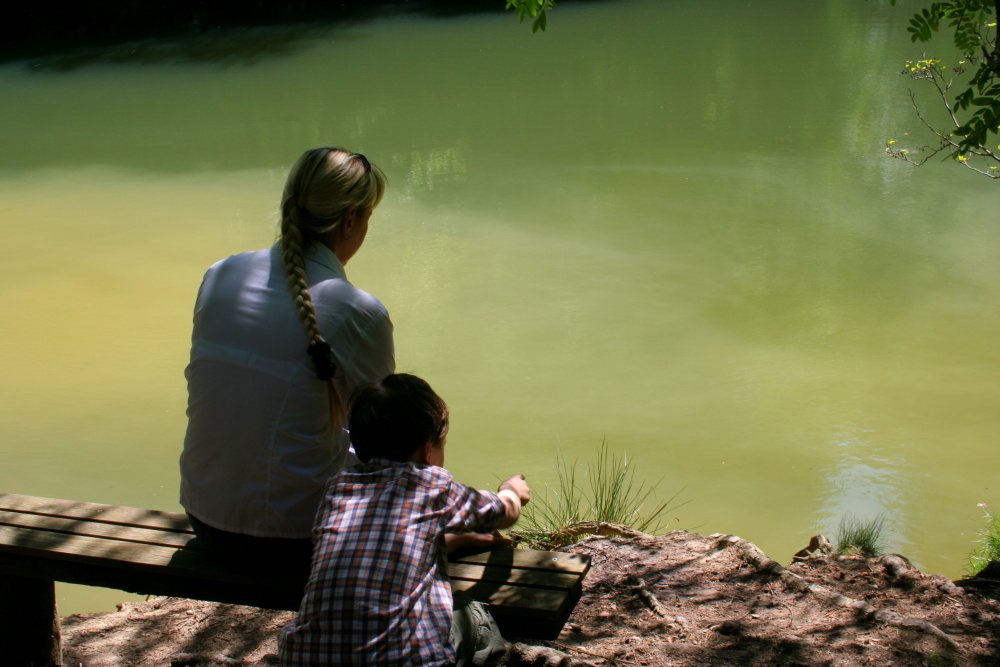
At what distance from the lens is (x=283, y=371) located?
1.37m

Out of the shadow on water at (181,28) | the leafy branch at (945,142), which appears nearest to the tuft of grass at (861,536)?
the leafy branch at (945,142)

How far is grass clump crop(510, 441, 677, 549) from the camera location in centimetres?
256

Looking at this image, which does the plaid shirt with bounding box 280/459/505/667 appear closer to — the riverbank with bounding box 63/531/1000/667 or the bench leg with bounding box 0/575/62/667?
the riverbank with bounding box 63/531/1000/667

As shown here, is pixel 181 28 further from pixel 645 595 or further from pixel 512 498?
pixel 512 498

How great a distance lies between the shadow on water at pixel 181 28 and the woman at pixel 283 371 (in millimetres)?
9103

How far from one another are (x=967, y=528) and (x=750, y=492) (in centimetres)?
60

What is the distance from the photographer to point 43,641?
1847mm

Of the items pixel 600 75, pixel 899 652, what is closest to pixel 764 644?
pixel 899 652

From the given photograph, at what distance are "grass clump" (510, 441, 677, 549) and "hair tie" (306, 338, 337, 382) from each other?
1.29m

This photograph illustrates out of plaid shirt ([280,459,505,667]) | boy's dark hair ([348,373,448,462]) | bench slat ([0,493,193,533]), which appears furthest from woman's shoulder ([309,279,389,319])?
bench slat ([0,493,193,533])

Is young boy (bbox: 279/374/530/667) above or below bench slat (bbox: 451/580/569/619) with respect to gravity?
above

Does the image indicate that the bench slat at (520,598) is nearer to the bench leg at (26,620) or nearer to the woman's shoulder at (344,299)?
the woman's shoulder at (344,299)

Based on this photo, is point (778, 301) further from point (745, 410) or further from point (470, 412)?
point (470, 412)

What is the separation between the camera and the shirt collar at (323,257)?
1.44 meters
